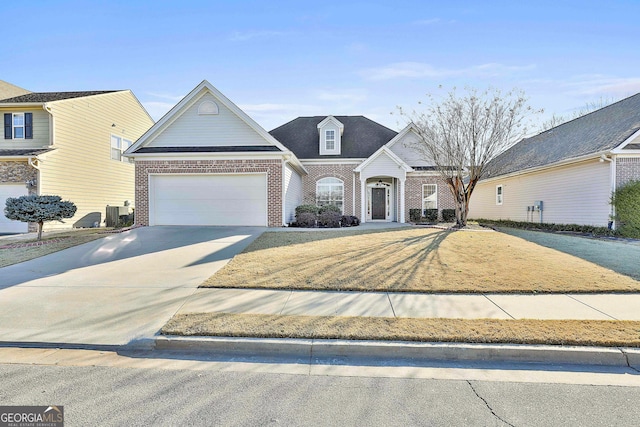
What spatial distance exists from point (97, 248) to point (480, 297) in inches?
425

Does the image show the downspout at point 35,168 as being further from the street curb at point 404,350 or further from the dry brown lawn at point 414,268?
the street curb at point 404,350

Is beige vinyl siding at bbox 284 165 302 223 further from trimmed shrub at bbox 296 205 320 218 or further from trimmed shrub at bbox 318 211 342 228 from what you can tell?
trimmed shrub at bbox 318 211 342 228

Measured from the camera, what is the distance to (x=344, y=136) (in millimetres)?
22031

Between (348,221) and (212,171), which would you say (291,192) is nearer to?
(348,221)

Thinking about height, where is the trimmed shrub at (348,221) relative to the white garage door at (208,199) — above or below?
below

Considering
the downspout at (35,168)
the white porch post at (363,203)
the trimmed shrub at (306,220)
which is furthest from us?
the white porch post at (363,203)

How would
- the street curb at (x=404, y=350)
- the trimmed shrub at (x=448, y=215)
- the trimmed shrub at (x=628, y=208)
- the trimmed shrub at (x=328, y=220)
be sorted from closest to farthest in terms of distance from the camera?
1. the street curb at (x=404, y=350)
2. the trimmed shrub at (x=628, y=208)
3. the trimmed shrub at (x=328, y=220)
4. the trimmed shrub at (x=448, y=215)

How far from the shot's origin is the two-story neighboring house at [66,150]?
51.5 ft

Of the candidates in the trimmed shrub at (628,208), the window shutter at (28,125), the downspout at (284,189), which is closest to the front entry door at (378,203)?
the downspout at (284,189)

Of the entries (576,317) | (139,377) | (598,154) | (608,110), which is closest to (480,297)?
(576,317)

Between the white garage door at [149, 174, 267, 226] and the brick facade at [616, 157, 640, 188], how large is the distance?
1454 centimetres

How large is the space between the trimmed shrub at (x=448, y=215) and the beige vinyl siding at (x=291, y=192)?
28.2 feet

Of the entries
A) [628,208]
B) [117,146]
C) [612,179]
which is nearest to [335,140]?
[612,179]

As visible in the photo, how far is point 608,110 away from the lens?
17969 millimetres
